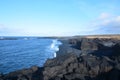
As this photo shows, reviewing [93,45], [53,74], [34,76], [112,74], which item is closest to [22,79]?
[34,76]

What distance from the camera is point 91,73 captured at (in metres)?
21.7

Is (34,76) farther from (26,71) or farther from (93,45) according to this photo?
(93,45)

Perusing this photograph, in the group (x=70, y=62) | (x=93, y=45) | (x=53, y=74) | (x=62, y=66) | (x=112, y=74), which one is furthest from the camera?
(x=93, y=45)

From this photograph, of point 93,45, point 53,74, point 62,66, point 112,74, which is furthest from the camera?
point 93,45

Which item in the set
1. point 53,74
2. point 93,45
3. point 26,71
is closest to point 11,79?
point 26,71

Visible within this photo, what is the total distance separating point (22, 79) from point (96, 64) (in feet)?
25.8

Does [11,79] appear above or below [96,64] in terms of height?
below

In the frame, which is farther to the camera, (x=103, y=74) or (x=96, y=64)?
(x=96, y=64)

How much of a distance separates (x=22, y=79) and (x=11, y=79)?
2.46 metres

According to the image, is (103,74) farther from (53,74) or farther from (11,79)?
(11,79)

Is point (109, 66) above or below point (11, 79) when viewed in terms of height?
above

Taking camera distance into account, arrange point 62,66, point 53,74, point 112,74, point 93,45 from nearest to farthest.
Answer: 1. point 112,74
2. point 53,74
3. point 62,66
4. point 93,45

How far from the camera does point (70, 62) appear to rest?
969 inches

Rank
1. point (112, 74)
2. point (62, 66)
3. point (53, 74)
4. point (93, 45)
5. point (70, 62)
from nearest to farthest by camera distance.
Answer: point (112, 74) → point (53, 74) → point (62, 66) → point (70, 62) → point (93, 45)
